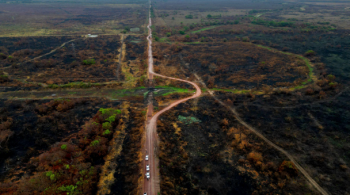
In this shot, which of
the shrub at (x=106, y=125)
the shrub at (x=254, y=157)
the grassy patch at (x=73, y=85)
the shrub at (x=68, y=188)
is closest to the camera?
the shrub at (x=68, y=188)

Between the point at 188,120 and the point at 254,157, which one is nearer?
the point at 254,157

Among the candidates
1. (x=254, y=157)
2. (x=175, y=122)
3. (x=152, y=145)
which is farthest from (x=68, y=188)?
(x=254, y=157)

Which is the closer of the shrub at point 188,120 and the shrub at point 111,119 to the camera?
the shrub at point 111,119

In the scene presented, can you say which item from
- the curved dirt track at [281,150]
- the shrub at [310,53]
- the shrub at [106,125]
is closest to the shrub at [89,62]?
the shrub at [106,125]

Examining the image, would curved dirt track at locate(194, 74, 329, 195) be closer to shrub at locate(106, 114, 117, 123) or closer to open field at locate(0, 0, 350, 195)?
open field at locate(0, 0, 350, 195)

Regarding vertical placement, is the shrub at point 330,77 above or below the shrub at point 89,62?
below

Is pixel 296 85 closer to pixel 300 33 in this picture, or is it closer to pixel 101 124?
pixel 101 124

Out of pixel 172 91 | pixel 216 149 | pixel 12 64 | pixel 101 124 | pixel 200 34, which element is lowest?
pixel 216 149

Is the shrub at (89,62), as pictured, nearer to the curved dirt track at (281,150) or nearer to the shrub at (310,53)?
the curved dirt track at (281,150)

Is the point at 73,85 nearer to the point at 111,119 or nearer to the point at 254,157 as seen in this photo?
the point at 111,119

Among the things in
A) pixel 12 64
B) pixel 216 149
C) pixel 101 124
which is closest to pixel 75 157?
pixel 101 124

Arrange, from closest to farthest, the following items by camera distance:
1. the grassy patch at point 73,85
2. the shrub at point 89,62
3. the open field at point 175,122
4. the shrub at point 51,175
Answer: the shrub at point 51,175
the open field at point 175,122
the grassy patch at point 73,85
the shrub at point 89,62
